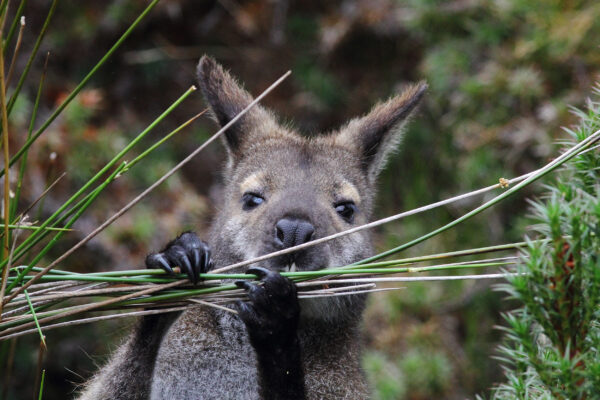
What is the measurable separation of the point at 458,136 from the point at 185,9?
10.8 feet

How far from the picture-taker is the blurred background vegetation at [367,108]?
5793 mm

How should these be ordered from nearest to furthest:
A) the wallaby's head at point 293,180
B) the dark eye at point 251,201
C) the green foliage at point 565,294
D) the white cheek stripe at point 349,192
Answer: the green foliage at point 565,294, the wallaby's head at point 293,180, the dark eye at point 251,201, the white cheek stripe at point 349,192

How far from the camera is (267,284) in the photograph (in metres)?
2.82

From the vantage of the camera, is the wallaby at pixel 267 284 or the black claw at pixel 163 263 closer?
the black claw at pixel 163 263

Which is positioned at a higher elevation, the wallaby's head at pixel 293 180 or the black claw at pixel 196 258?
the wallaby's head at pixel 293 180

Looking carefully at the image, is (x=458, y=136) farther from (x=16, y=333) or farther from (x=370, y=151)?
(x=16, y=333)

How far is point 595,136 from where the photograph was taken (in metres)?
2.30

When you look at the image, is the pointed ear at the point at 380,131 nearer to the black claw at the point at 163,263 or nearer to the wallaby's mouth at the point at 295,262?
the wallaby's mouth at the point at 295,262

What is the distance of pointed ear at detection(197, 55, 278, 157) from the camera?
4180mm

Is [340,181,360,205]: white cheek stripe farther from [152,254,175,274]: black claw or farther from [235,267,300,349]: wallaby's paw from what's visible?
[152,254,175,274]: black claw

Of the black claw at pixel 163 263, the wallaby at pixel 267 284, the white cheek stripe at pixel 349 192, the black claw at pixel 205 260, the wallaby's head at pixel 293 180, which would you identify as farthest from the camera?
the white cheek stripe at pixel 349 192

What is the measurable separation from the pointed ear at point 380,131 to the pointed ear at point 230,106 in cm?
53

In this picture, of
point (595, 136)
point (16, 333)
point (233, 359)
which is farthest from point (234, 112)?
point (595, 136)

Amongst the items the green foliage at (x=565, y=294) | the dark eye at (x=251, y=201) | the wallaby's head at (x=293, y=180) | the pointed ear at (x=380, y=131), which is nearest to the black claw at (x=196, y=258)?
the wallaby's head at (x=293, y=180)
